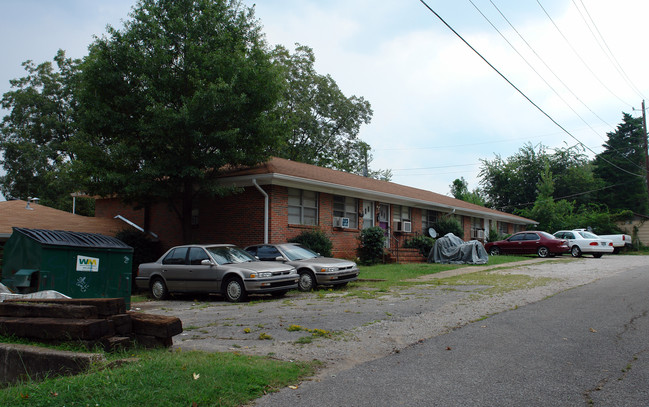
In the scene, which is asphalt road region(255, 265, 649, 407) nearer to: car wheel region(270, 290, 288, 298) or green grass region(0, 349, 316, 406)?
green grass region(0, 349, 316, 406)

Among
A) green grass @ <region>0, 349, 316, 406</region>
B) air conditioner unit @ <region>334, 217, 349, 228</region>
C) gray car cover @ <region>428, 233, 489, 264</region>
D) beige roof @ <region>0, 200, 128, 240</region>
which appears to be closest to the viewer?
green grass @ <region>0, 349, 316, 406</region>

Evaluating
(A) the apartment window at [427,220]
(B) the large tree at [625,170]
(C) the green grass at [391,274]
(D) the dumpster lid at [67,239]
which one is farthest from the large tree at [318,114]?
(B) the large tree at [625,170]

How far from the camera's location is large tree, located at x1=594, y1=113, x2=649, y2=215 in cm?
5838

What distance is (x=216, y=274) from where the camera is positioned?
12.6m

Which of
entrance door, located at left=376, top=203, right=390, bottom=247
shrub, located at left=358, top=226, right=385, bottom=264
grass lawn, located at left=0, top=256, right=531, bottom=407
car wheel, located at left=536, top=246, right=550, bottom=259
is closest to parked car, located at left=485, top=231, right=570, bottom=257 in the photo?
car wheel, located at left=536, top=246, right=550, bottom=259

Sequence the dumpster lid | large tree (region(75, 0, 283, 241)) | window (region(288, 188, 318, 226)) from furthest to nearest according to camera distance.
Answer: window (region(288, 188, 318, 226))
large tree (region(75, 0, 283, 241))
the dumpster lid

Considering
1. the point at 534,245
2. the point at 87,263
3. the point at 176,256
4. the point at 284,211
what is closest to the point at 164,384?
the point at 87,263

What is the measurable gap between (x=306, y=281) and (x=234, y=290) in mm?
2358

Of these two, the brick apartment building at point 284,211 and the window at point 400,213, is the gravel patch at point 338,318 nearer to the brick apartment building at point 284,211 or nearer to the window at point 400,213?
the brick apartment building at point 284,211

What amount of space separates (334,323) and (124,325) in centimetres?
356

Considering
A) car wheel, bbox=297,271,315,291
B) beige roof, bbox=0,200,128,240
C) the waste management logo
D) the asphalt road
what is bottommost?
the asphalt road

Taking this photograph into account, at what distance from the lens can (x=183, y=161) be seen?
16.6 meters

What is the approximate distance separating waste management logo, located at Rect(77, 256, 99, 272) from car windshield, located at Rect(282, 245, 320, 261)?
5613 millimetres

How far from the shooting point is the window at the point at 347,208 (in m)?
21.5
